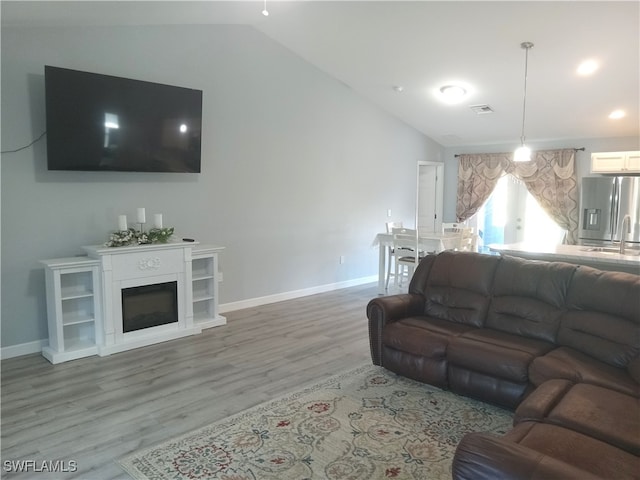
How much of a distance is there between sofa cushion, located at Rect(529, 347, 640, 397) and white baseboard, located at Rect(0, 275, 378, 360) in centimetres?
365

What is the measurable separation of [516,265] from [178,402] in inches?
108

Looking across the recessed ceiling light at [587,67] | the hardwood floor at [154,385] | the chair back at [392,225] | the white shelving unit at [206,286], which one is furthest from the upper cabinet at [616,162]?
the white shelving unit at [206,286]

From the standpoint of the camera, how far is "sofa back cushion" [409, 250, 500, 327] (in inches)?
142

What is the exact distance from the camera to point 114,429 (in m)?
2.83

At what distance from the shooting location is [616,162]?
20.5 ft

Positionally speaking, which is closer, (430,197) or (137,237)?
(137,237)

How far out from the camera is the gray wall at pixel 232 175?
3.96 m

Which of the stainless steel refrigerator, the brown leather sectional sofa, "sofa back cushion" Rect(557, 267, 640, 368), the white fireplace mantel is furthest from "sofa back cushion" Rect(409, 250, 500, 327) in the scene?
the stainless steel refrigerator

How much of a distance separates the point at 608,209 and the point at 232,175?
514 cm

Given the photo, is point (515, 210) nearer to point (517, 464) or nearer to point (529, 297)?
point (529, 297)

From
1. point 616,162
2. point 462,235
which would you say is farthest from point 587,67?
point 462,235

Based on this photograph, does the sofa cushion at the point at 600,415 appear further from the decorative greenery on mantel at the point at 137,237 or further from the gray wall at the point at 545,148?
the gray wall at the point at 545,148

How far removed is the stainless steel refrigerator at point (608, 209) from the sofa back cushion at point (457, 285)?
3.51 metres

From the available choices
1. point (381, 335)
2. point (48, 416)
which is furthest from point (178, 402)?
point (381, 335)
